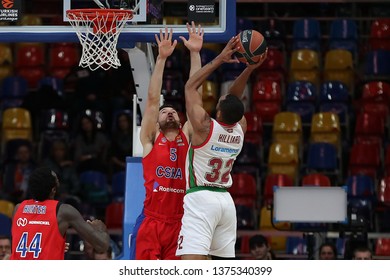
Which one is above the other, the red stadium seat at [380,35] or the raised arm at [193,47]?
the red stadium seat at [380,35]

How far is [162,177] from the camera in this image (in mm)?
8492

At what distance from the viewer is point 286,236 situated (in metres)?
13.0

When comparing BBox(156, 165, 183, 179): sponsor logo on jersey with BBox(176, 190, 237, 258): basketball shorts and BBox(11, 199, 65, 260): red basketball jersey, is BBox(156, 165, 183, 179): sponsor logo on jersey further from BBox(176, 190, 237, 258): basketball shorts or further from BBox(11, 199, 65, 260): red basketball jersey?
BBox(11, 199, 65, 260): red basketball jersey

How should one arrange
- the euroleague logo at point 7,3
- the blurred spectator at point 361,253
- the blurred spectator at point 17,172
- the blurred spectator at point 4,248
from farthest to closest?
the blurred spectator at point 17,172, the blurred spectator at point 361,253, the blurred spectator at point 4,248, the euroleague logo at point 7,3

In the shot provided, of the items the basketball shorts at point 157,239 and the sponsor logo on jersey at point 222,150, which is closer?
the sponsor logo on jersey at point 222,150

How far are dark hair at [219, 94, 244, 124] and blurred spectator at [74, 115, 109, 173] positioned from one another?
6196mm

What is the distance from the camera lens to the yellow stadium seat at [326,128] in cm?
1453

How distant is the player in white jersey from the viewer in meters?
8.09

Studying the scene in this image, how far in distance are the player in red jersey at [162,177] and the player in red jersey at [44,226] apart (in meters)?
0.68

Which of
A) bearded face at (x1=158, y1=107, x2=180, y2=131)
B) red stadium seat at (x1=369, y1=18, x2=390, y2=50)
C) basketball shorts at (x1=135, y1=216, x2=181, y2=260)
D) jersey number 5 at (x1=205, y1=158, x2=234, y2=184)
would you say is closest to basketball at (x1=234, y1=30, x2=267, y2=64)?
bearded face at (x1=158, y1=107, x2=180, y2=131)

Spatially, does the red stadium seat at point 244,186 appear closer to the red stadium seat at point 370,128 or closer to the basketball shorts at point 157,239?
the red stadium seat at point 370,128

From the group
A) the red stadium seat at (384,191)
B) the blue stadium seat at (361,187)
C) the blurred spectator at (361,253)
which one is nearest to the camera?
the blurred spectator at (361,253)

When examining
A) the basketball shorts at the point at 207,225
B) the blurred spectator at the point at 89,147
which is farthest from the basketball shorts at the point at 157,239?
the blurred spectator at the point at 89,147
